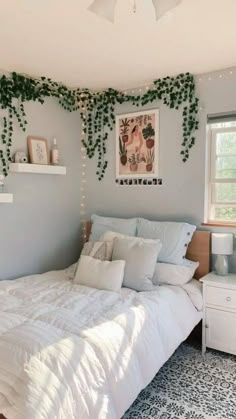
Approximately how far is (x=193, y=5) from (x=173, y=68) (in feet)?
3.20

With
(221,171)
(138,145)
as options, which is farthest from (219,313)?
(138,145)

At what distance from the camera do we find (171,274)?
266 cm

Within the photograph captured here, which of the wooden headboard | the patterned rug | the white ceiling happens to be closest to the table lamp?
the wooden headboard

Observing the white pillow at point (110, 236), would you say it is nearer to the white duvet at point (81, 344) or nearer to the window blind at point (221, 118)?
the white duvet at point (81, 344)

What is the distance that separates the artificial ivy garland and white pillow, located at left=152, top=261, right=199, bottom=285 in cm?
101

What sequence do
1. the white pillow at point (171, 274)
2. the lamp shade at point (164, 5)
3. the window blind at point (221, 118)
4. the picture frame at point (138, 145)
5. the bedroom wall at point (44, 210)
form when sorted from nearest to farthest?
the lamp shade at point (164, 5) < the white pillow at point (171, 274) < the window blind at point (221, 118) < the bedroom wall at point (44, 210) < the picture frame at point (138, 145)

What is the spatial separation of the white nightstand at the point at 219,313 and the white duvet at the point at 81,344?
153 mm

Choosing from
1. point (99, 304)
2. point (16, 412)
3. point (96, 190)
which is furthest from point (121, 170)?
point (16, 412)

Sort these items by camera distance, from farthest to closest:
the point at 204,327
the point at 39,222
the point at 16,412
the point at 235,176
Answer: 1. the point at 39,222
2. the point at 235,176
3. the point at 204,327
4. the point at 16,412

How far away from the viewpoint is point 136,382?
5.73 ft

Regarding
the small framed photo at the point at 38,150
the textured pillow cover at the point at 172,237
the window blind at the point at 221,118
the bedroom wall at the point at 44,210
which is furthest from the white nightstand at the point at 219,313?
the small framed photo at the point at 38,150

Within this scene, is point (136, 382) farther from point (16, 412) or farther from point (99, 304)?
point (16, 412)

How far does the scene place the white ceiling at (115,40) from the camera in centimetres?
185

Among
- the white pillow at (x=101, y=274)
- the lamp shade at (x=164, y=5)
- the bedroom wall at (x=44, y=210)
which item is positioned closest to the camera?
the lamp shade at (x=164, y=5)
